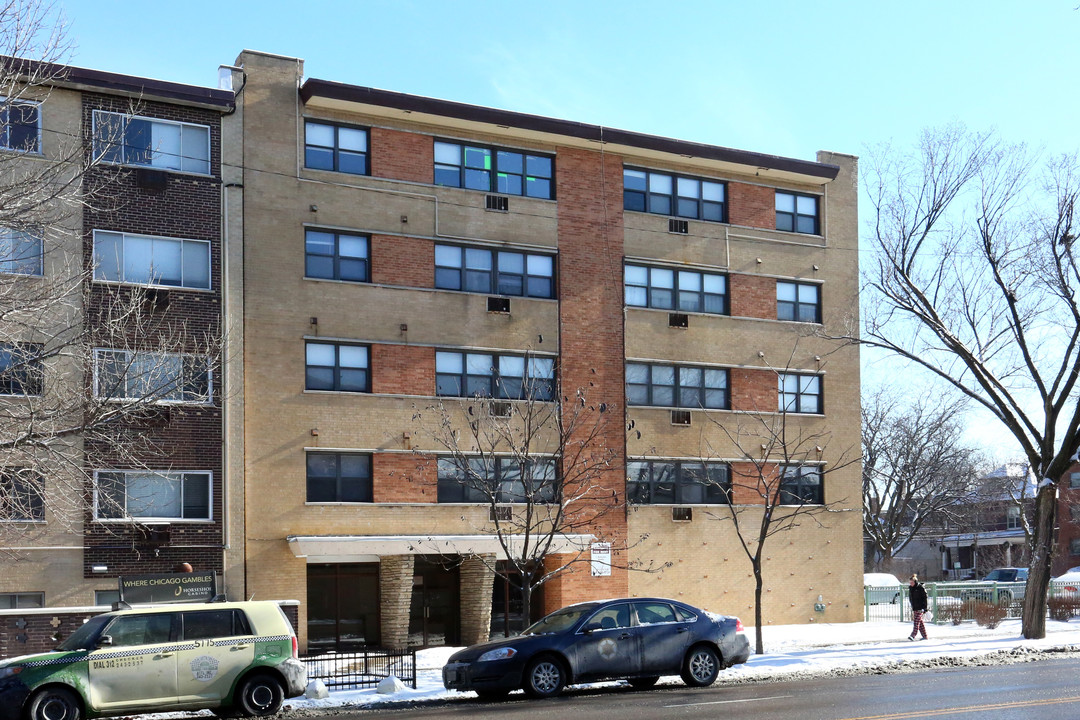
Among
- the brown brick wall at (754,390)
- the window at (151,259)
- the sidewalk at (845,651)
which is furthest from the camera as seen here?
the brown brick wall at (754,390)

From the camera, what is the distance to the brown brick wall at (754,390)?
3697 centimetres

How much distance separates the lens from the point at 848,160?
132 ft

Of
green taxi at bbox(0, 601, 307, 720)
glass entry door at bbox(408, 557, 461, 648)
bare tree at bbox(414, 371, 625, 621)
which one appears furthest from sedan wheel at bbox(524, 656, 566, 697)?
glass entry door at bbox(408, 557, 461, 648)

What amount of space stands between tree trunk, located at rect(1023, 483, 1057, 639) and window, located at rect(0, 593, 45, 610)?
77.0ft

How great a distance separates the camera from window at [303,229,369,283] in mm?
31359

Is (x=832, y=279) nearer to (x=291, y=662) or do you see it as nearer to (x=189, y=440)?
(x=189, y=440)

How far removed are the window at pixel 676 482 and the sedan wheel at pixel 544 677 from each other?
1561cm


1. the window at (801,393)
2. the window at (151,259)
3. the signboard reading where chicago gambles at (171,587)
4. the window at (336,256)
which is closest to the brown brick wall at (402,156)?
the window at (336,256)

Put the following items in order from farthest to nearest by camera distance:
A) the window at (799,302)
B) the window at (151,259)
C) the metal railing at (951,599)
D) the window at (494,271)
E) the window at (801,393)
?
the window at (799,302)
the window at (801,393)
the metal railing at (951,599)
the window at (494,271)
the window at (151,259)

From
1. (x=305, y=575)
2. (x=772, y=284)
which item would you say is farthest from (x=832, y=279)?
(x=305, y=575)

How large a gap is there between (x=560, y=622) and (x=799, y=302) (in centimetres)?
2094

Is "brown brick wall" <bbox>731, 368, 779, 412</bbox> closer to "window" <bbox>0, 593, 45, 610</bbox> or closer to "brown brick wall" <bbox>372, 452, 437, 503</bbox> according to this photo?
"brown brick wall" <bbox>372, 452, 437, 503</bbox>

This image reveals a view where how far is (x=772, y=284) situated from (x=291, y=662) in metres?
23.9

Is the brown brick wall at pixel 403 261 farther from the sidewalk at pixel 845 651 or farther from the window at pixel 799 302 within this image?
the window at pixel 799 302
